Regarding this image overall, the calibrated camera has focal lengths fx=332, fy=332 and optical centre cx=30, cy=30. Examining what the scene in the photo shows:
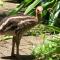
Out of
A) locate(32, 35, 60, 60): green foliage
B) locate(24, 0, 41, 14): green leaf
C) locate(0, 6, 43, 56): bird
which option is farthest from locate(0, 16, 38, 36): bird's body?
locate(24, 0, 41, 14): green leaf

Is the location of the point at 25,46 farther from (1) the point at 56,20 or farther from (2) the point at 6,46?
(1) the point at 56,20

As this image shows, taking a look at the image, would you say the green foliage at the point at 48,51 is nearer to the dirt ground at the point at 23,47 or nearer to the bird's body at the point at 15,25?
the dirt ground at the point at 23,47

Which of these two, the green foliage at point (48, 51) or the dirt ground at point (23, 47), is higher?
the green foliage at point (48, 51)

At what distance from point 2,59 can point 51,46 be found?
2.02 ft

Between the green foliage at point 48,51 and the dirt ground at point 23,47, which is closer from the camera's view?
the green foliage at point 48,51

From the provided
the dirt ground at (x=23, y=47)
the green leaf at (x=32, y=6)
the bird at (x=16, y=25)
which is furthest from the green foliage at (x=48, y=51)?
the green leaf at (x=32, y=6)

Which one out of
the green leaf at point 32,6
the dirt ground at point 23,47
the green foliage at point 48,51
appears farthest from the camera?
the green leaf at point 32,6

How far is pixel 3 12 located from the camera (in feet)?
22.9

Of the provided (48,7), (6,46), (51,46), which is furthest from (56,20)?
(51,46)

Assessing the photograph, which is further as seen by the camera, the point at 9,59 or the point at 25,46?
the point at 25,46

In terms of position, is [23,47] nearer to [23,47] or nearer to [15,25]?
[23,47]

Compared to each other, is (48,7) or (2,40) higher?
(48,7)

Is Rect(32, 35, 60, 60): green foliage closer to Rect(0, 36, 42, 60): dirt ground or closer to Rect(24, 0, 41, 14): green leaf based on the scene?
Rect(0, 36, 42, 60): dirt ground

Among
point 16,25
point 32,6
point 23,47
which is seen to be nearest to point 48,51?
point 16,25
